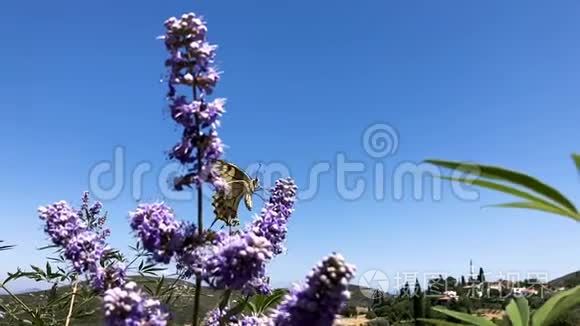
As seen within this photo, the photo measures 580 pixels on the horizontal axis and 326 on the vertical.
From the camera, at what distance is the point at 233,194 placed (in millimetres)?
3207

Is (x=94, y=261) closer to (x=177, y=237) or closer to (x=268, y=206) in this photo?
(x=177, y=237)

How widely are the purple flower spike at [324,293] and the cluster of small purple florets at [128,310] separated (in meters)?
0.36

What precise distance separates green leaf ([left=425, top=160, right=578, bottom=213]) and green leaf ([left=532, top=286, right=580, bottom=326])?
25.9 inches

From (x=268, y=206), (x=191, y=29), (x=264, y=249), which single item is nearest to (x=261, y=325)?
(x=264, y=249)

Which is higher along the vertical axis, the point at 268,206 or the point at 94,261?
the point at 268,206

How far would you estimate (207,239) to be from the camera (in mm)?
1853

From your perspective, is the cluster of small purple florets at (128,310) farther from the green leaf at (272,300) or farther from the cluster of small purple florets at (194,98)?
the green leaf at (272,300)

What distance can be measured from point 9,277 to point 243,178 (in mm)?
1706

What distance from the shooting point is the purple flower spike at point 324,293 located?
1426mm

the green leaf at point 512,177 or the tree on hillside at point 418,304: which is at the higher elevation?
the green leaf at point 512,177

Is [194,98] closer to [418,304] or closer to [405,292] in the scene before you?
[418,304]

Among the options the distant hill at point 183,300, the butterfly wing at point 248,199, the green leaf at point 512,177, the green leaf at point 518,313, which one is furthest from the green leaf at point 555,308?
the butterfly wing at point 248,199

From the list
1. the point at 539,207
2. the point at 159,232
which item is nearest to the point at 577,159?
the point at 539,207

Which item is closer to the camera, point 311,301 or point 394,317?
point 311,301
